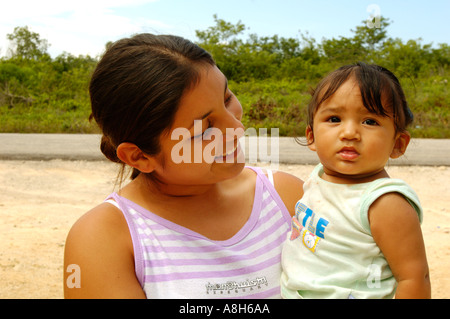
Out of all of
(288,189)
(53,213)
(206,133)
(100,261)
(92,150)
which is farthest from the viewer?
(92,150)

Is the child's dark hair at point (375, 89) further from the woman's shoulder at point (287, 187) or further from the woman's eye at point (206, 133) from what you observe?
the woman's eye at point (206, 133)

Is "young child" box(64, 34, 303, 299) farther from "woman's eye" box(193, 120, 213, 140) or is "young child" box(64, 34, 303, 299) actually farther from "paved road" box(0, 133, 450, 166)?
"paved road" box(0, 133, 450, 166)

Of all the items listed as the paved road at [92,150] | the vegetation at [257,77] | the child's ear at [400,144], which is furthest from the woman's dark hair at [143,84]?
the vegetation at [257,77]

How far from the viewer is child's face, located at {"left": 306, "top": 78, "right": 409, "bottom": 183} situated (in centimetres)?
138

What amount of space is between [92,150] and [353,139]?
5540mm

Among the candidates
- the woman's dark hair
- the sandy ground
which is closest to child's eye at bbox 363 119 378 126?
the woman's dark hair

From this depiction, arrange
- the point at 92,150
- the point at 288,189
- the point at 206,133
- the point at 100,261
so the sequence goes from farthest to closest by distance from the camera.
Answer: the point at 92,150, the point at 288,189, the point at 206,133, the point at 100,261

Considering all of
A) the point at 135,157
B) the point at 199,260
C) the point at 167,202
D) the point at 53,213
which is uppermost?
the point at 135,157

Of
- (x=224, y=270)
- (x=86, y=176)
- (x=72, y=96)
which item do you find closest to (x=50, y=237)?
(x=86, y=176)

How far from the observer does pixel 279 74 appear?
43.8 ft

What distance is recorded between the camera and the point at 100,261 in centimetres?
123

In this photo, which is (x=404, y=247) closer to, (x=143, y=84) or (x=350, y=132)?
(x=350, y=132)

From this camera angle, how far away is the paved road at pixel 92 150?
239 inches
